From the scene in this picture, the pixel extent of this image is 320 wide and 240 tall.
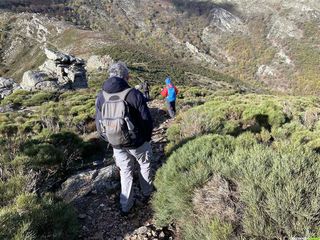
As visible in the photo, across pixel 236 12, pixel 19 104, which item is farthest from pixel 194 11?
pixel 19 104

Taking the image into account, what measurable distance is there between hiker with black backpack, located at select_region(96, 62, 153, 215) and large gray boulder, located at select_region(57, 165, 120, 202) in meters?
0.93

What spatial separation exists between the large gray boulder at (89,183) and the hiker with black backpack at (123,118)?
0.93m

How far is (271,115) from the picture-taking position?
28.6ft

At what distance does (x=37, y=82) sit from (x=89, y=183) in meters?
23.4

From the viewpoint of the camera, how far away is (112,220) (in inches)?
171

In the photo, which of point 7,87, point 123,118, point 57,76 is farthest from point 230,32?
point 123,118

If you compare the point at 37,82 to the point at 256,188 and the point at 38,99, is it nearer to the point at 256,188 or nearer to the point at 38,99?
the point at 38,99

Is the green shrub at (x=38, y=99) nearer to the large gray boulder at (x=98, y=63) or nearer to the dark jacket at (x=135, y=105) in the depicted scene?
the dark jacket at (x=135, y=105)

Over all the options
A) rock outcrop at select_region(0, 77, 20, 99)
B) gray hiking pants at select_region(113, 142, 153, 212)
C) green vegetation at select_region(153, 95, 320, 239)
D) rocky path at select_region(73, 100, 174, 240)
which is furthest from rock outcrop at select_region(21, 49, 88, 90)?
green vegetation at select_region(153, 95, 320, 239)

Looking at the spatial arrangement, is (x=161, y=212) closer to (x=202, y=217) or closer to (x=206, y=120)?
(x=202, y=217)

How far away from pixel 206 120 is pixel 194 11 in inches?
6715

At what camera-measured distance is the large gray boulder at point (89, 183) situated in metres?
4.98

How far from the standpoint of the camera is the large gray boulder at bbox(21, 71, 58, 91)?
26000 mm

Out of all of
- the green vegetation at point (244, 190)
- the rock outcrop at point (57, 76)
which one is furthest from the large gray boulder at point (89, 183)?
the rock outcrop at point (57, 76)
